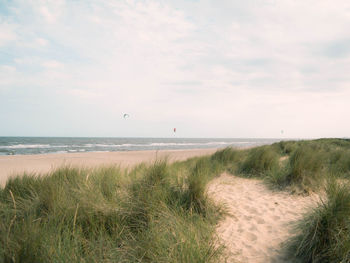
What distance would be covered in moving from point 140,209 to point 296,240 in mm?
2083

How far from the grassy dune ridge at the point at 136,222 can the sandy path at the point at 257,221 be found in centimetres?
26

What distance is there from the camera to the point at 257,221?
3732 millimetres

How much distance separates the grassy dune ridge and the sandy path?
26cm

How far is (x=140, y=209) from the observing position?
3.27m

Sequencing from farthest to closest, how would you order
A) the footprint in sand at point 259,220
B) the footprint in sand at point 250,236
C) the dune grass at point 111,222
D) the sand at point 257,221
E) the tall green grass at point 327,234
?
the footprint in sand at point 259,220, the footprint in sand at point 250,236, the sand at point 257,221, the tall green grass at point 327,234, the dune grass at point 111,222

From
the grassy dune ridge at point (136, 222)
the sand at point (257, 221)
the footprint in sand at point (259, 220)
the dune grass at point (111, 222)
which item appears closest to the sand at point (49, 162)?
the dune grass at point (111, 222)

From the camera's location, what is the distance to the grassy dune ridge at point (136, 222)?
83.3 inches

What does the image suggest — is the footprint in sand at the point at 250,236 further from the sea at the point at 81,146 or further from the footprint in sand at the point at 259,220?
the sea at the point at 81,146

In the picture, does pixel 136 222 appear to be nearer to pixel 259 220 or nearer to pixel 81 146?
pixel 259 220

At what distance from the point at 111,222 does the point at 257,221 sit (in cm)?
237

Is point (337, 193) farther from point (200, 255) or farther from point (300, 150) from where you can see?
point (300, 150)

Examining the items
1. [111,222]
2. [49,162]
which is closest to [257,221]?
[111,222]

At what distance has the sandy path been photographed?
2.75 meters

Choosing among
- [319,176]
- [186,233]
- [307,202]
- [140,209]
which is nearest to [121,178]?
[140,209]
